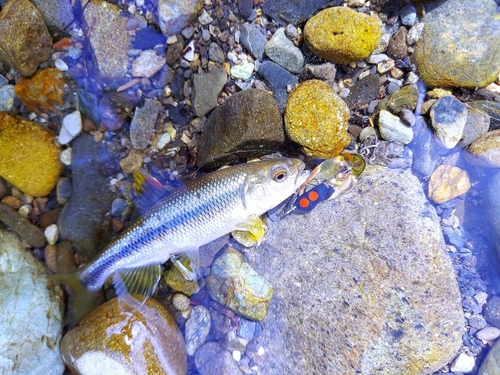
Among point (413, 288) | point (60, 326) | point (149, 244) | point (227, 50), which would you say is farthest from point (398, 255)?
point (60, 326)

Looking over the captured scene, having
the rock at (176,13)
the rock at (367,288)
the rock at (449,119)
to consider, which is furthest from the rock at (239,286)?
the rock at (176,13)

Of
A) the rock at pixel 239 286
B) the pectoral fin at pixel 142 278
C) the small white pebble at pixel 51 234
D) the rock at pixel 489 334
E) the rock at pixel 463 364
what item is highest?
the small white pebble at pixel 51 234

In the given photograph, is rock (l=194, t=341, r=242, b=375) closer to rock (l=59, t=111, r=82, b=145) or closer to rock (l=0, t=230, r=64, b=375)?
rock (l=0, t=230, r=64, b=375)

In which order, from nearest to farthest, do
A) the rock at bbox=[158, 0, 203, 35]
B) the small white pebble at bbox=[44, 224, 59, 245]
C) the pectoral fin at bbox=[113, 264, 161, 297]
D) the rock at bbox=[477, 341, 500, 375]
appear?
the rock at bbox=[477, 341, 500, 375] → the pectoral fin at bbox=[113, 264, 161, 297] → the rock at bbox=[158, 0, 203, 35] → the small white pebble at bbox=[44, 224, 59, 245]

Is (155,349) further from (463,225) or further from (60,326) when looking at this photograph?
(463,225)

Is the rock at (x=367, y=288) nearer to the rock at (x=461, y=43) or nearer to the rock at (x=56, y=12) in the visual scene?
the rock at (x=461, y=43)

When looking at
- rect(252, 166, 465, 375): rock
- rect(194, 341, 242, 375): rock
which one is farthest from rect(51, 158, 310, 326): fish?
rect(194, 341, 242, 375): rock

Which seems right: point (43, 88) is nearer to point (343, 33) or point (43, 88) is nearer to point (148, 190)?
point (148, 190)
